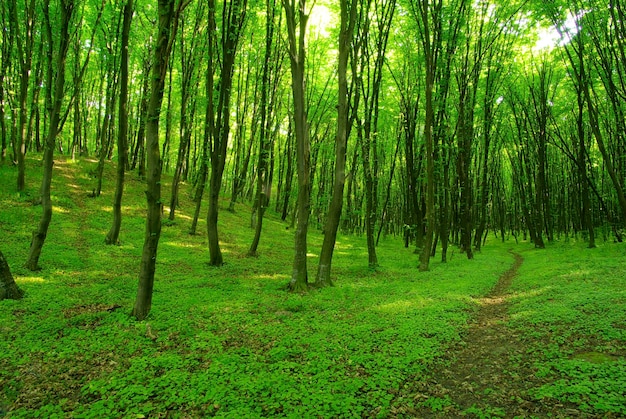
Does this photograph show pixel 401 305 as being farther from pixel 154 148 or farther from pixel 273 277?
pixel 154 148

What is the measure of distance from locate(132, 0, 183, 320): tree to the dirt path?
5.28 m

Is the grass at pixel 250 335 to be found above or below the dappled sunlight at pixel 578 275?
below

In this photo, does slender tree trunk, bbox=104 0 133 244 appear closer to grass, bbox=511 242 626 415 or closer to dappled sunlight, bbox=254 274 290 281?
dappled sunlight, bbox=254 274 290 281

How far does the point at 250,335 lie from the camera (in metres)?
6.65

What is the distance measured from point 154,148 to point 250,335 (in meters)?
4.19

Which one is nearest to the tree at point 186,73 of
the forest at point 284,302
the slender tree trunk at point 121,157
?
the forest at point 284,302

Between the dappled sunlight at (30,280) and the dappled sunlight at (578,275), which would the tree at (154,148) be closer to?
the dappled sunlight at (30,280)

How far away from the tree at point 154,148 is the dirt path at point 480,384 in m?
5.28

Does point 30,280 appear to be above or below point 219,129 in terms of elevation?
below

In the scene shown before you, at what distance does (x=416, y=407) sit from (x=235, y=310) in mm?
4911

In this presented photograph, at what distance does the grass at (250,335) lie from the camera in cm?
437

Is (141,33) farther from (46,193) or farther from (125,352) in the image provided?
(125,352)

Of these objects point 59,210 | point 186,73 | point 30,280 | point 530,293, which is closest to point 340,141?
point 530,293

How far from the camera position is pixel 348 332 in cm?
677
